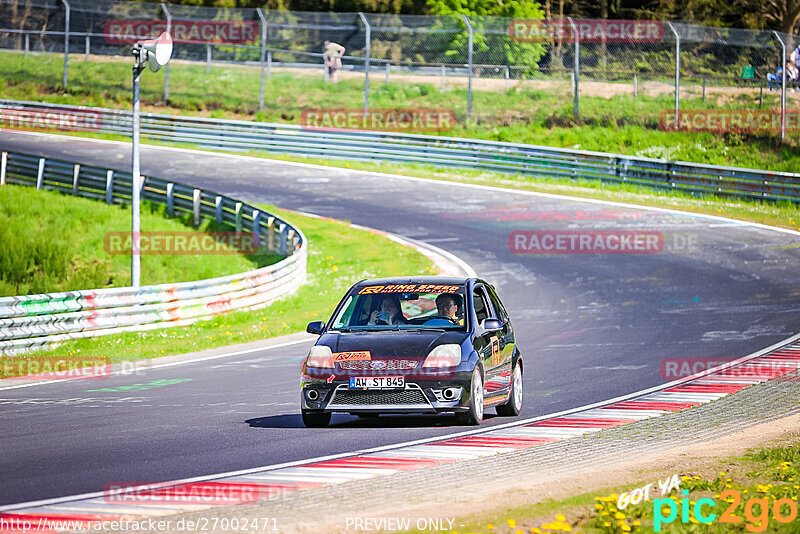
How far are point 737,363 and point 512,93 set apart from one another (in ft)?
91.7

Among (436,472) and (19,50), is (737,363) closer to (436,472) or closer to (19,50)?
(436,472)

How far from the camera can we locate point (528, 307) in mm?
20406

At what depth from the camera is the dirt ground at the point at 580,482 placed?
6961 mm

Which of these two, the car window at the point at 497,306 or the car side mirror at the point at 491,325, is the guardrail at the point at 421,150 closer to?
the car window at the point at 497,306

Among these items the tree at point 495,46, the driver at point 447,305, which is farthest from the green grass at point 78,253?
the driver at point 447,305

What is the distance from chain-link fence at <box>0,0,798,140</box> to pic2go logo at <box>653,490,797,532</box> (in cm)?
2776

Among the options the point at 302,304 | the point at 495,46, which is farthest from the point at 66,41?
the point at 302,304

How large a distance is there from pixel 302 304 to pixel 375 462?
13.4 m

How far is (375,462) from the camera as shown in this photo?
8.99m

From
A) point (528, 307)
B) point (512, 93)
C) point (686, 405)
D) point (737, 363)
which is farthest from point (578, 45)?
point (686, 405)

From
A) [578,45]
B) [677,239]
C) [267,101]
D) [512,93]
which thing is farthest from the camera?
[267,101]

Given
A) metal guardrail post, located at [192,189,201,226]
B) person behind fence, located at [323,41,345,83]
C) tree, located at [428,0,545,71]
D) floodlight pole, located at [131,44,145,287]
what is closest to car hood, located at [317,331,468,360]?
floodlight pole, located at [131,44,145,287]

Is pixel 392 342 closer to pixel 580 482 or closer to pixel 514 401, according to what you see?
pixel 514 401

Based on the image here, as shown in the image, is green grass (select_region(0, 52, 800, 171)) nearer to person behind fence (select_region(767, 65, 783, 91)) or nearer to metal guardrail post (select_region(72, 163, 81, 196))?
person behind fence (select_region(767, 65, 783, 91))
